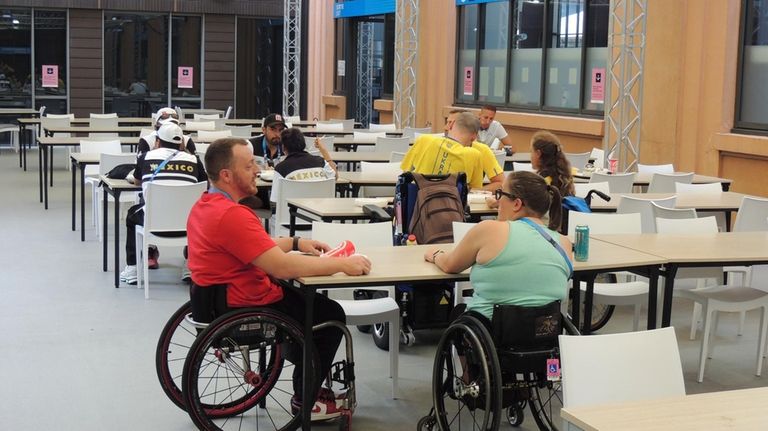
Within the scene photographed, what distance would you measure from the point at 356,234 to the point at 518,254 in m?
1.43

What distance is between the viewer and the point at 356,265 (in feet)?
13.3

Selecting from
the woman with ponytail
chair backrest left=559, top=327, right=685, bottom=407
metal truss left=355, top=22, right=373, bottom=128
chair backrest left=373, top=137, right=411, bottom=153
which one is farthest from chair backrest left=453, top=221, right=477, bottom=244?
metal truss left=355, top=22, right=373, bottom=128

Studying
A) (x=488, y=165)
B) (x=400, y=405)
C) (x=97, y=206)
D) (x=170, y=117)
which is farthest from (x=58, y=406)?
(x=97, y=206)

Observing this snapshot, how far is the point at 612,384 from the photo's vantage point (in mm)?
2920

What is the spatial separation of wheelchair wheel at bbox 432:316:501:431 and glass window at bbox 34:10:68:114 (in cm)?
1745

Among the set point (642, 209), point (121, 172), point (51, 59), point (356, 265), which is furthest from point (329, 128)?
point (356, 265)

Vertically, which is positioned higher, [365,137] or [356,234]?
[365,137]

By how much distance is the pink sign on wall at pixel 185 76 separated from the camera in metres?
21.3

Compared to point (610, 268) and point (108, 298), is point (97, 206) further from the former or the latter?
point (610, 268)

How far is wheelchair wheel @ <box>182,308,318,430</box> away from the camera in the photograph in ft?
13.2

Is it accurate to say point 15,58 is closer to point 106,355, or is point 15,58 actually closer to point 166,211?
point 166,211

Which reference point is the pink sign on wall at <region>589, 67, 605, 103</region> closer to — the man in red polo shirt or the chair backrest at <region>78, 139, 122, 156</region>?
the chair backrest at <region>78, 139, 122, 156</region>

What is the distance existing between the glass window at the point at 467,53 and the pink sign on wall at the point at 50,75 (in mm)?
8454

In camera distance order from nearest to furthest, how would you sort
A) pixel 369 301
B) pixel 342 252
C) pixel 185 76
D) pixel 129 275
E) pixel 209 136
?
pixel 342 252, pixel 369 301, pixel 129 275, pixel 209 136, pixel 185 76
